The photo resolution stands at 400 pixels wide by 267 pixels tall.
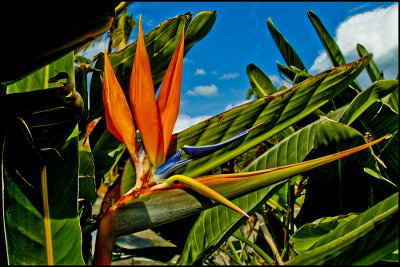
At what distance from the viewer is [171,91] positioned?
0.40 m

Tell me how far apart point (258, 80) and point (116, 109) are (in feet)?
2.70

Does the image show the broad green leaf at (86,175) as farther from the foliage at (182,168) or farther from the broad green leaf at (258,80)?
the broad green leaf at (258,80)

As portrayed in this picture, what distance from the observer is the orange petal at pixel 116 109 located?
39cm

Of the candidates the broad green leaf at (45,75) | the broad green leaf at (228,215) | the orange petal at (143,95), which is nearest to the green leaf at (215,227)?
the broad green leaf at (228,215)

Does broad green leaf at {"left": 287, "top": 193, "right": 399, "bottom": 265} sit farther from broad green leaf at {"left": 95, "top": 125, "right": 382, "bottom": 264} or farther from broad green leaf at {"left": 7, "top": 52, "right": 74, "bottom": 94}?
broad green leaf at {"left": 7, "top": 52, "right": 74, "bottom": 94}

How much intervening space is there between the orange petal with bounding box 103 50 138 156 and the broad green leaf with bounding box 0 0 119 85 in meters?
0.06

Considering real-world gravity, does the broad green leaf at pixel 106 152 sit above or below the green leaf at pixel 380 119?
above

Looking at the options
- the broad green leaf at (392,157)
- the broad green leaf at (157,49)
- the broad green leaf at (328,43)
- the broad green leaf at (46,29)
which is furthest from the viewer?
the broad green leaf at (328,43)

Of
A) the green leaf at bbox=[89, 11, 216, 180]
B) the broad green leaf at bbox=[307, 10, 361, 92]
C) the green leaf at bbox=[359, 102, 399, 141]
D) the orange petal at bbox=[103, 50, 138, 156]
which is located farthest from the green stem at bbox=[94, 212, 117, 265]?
the broad green leaf at bbox=[307, 10, 361, 92]

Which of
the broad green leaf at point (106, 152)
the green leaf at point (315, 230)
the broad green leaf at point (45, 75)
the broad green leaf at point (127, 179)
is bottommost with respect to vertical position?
the green leaf at point (315, 230)

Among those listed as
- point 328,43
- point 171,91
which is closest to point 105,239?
point 171,91

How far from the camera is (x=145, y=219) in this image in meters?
0.33

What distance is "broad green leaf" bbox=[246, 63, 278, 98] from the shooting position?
3.71 feet

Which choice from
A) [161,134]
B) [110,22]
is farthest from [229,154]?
[110,22]
